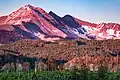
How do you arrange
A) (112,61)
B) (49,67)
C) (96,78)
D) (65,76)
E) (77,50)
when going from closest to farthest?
1. (96,78)
2. (65,76)
3. (49,67)
4. (112,61)
5. (77,50)

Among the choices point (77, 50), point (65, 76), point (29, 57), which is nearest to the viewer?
point (65, 76)

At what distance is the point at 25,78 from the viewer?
6700cm

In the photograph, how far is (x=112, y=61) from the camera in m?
126

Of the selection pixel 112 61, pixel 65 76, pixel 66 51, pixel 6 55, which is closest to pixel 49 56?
pixel 66 51

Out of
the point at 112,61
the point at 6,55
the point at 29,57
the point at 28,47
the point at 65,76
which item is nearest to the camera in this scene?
the point at 65,76

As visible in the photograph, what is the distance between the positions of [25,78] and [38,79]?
3304 millimetres

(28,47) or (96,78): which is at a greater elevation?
(28,47)

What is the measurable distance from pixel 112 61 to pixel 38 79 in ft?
197

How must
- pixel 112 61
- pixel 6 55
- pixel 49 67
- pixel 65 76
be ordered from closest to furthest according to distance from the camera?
pixel 65 76
pixel 49 67
pixel 112 61
pixel 6 55

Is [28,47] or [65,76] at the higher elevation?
[28,47]

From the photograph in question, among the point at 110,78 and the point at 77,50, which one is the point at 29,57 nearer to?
the point at 77,50

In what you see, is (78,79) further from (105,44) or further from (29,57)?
(105,44)

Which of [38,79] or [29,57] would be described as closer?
[38,79]

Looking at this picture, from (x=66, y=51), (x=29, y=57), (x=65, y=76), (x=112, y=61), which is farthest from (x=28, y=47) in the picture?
(x=65, y=76)
